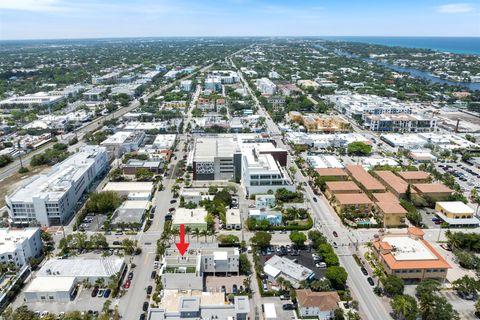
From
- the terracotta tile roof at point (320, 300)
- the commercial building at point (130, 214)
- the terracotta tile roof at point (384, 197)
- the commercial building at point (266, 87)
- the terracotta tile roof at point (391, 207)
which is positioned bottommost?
the commercial building at point (130, 214)

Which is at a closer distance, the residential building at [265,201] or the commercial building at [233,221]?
the commercial building at [233,221]

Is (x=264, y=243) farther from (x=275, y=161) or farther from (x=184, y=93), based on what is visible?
(x=184, y=93)

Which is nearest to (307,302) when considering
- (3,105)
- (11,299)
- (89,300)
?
(89,300)

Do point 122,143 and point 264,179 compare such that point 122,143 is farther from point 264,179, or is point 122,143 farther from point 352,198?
point 352,198

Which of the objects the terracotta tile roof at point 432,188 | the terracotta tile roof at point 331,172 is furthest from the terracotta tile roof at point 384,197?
the terracotta tile roof at point 331,172

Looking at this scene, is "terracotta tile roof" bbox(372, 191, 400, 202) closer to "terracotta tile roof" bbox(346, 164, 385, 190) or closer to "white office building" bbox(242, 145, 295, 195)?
"terracotta tile roof" bbox(346, 164, 385, 190)

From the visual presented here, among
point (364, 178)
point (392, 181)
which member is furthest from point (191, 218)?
point (392, 181)

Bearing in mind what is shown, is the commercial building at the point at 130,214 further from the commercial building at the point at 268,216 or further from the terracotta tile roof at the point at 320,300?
the terracotta tile roof at the point at 320,300

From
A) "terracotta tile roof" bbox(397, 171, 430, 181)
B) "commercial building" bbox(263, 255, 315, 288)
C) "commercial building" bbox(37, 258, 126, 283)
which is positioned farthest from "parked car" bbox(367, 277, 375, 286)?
"terracotta tile roof" bbox(397, 171, 430, 181)
